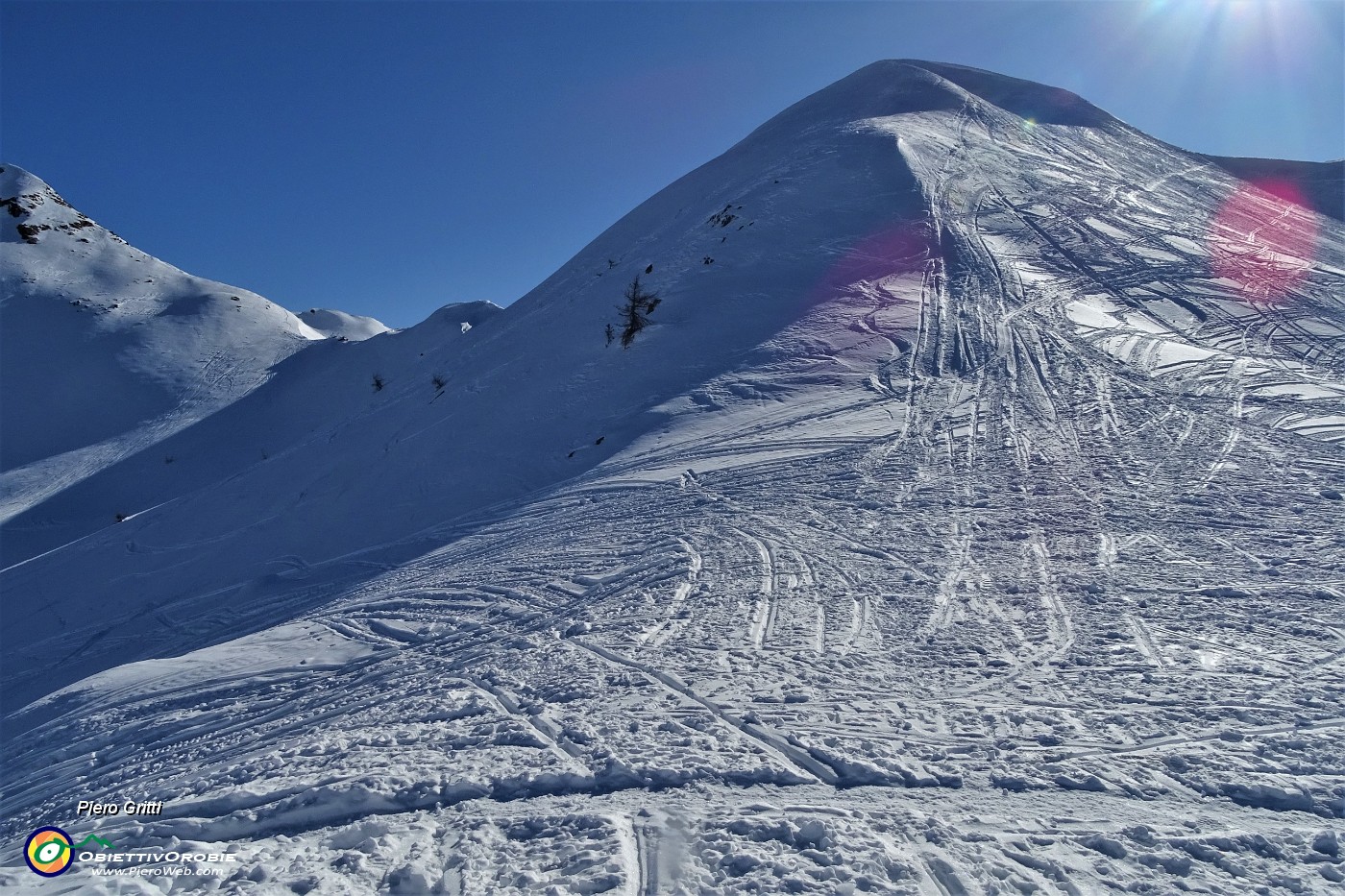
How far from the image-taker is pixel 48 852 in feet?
13.1

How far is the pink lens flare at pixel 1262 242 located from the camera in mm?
14961

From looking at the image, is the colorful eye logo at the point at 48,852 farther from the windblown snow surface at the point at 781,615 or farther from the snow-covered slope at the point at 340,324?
the snow-covered slope at the point at 340,324

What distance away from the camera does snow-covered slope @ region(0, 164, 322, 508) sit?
31469 millimetres

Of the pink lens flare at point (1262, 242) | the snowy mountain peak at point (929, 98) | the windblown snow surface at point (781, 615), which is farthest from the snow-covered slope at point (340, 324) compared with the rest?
the pink lens flare at point (1262, 242)

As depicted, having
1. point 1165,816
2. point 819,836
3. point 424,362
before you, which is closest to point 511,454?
point 819,836

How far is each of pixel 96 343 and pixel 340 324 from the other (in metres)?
20.0

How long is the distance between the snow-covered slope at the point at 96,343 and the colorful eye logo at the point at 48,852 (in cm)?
3010

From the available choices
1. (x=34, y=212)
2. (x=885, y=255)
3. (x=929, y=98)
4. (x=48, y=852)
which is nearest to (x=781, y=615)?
(x=48, y=852)

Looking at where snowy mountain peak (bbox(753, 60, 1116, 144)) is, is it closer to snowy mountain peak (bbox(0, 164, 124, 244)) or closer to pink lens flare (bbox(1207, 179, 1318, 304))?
pink lens flare (bbox(1207, 179, 1318, 304))

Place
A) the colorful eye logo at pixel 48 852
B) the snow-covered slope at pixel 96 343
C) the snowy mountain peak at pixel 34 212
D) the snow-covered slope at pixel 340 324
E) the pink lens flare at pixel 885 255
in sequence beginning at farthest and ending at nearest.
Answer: the snow-covered slope at pixel 340 324
the snowy mountain peak at pixel 34 212
the snow-covered slope at pixel 96 343
the pink lens flare at pixel 885 255
the colorful eye logo at pixel 48 852

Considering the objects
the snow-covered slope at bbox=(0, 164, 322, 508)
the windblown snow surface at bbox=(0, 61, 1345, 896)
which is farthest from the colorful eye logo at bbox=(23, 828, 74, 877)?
the snow-covered slope at bbox=(0, 164, 322, 508)

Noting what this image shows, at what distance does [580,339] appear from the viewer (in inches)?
675

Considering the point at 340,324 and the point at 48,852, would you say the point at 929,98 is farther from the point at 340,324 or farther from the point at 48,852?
the point at 340,324

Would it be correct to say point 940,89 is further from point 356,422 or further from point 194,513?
point 194,513
